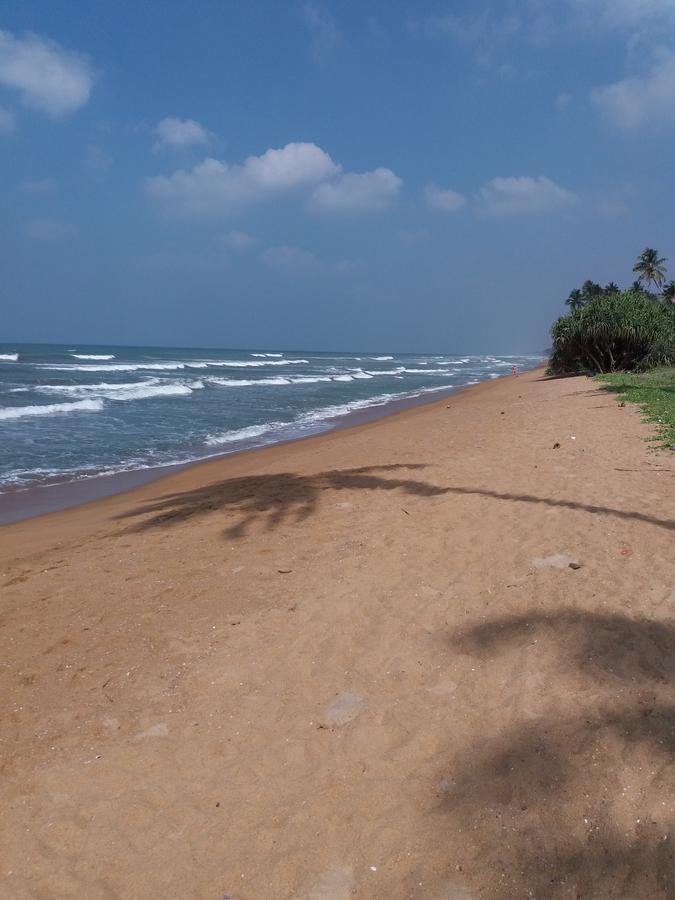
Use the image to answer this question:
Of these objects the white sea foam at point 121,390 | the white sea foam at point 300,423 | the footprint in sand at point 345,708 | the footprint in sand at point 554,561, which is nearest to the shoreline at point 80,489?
the white sea foam at point 300,423

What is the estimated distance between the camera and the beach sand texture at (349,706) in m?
2.30

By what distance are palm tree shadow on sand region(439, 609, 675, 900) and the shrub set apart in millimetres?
24583

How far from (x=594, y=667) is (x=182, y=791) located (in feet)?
7.26

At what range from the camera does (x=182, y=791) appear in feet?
8.90

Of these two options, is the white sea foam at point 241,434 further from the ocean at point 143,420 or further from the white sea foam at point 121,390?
the white sea foam at point 121,390

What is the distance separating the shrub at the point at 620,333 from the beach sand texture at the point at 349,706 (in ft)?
69.8

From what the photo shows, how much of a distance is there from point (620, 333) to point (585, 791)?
25794 millimetres

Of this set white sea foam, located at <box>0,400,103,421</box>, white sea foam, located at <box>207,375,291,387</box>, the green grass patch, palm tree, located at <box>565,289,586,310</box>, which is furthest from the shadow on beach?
palm tree, located at <box>565,289,586,310</box>

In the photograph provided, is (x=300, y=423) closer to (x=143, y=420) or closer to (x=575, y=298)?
(x=143, y=420)

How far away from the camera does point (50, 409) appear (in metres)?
20.2

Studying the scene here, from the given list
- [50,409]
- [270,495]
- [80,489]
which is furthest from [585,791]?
[50,409]

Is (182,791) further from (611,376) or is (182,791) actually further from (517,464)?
(611,376)

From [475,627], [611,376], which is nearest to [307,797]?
[475,627]

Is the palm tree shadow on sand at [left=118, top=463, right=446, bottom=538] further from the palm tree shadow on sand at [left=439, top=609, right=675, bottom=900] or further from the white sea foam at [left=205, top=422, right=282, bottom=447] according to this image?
the white sea foam at [left=205, top=422, right=282, bottom=447]
